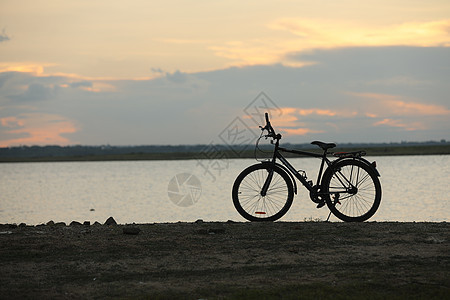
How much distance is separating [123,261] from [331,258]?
2796mm

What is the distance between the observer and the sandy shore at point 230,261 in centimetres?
657

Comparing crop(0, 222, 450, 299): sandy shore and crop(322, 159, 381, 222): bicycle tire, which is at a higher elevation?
crop(322, 159, 381, 222): bicycle tire

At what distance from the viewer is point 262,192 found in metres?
10.3

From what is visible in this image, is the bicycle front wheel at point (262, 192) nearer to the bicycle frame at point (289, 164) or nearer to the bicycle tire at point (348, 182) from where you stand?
the bicycle frame at point (289, 164)

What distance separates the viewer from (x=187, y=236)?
914 centimetres

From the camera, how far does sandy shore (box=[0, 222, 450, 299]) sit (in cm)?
657

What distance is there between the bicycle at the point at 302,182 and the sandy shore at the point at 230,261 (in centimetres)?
57

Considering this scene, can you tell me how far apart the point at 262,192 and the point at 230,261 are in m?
2.75

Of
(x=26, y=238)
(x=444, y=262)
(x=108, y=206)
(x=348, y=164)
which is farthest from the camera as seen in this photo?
(x=108, y=206)

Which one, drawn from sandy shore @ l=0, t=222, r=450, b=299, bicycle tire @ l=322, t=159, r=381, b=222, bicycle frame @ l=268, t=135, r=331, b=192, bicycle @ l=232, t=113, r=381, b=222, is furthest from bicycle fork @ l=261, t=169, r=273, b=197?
bicycle tire @ l=322, t=159, r=381, b=222

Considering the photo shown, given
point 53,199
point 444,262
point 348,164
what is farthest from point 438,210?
point 53,199

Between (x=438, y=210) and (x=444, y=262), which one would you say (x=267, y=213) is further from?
(x=438, y=210)

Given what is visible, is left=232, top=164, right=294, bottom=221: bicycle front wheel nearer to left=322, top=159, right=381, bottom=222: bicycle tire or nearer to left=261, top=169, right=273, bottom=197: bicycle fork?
left=261, top=169, right=273, bottom=197: bicycle fork

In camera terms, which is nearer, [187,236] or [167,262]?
[167,262]
